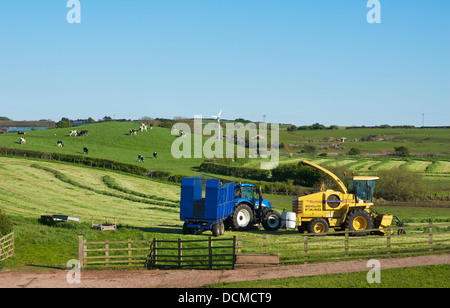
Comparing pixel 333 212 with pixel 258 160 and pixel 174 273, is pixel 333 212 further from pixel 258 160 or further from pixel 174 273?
pixel 258 160

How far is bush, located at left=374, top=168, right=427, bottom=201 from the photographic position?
59.8m

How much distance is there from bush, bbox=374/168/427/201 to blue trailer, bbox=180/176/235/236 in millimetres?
35158

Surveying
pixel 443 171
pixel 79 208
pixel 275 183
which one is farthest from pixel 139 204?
pixel 443 171

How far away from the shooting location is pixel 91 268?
24.5 metres

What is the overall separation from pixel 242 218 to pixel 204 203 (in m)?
3.85

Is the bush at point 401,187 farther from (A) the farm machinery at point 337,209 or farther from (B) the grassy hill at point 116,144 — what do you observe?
(A) the farm machinery at point 337,209

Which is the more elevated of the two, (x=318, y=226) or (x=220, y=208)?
(x=220, y=208)

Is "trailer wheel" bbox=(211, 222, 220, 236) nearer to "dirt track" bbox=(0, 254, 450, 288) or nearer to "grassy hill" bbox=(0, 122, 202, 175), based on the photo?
"dirt track" bbox=(0, 254, 450, 288)

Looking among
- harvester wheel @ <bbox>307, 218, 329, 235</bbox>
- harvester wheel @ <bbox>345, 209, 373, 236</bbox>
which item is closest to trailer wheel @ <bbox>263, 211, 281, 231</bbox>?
harvester wheel @ <bbox>307, 218, 329, 235</bbox>

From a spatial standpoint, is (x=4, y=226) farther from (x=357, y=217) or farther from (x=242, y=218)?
(x=357, y=217)

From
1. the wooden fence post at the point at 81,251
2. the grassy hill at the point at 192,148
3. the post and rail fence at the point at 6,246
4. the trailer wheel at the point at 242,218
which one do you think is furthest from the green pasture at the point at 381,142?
the wooden fence post at the point at 81,251

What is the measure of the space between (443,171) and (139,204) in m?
52.0

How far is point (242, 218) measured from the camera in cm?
3288

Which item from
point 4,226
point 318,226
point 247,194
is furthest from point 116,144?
point 318,226
